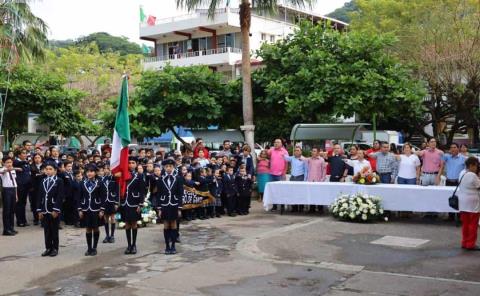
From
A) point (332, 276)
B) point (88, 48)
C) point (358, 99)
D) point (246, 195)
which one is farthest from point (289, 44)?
point (88, 48)

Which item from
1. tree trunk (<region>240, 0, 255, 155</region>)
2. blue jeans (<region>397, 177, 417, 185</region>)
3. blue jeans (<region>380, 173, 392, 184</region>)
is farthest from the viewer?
tree trunk (<region>240, 0, 255, 155</region>)

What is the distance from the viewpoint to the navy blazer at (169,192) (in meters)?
10.5

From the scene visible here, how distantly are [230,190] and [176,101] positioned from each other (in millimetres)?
5686

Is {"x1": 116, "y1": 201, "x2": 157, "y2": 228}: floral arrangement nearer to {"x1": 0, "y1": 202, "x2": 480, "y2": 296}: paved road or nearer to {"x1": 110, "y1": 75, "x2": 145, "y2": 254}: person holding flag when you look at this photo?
{"x1": 0, "y1": 202, "x2": 480, "y2": 296}: paved road

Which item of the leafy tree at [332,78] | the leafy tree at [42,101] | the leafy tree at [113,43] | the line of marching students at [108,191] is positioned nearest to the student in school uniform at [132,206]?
the line of marching students at [108,191]

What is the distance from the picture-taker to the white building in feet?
155

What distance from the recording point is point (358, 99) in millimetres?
18594

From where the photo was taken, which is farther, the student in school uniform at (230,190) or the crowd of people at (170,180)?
the student in school uniform at (230,190)

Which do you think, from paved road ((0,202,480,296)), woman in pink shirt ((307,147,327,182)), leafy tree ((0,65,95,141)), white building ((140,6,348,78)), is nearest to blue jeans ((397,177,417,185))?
paved road ((0,202,480,296))

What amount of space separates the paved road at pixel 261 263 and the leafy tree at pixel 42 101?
1216 cm

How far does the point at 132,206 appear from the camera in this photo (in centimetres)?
1048

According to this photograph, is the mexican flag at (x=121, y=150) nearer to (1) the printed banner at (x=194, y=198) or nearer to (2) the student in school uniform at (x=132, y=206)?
(2) the student in school uniform at (x=132, y=206)

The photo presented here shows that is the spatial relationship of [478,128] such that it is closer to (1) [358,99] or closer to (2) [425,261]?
(1) [358,99]

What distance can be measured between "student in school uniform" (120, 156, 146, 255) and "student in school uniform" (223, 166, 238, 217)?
14.7ft
